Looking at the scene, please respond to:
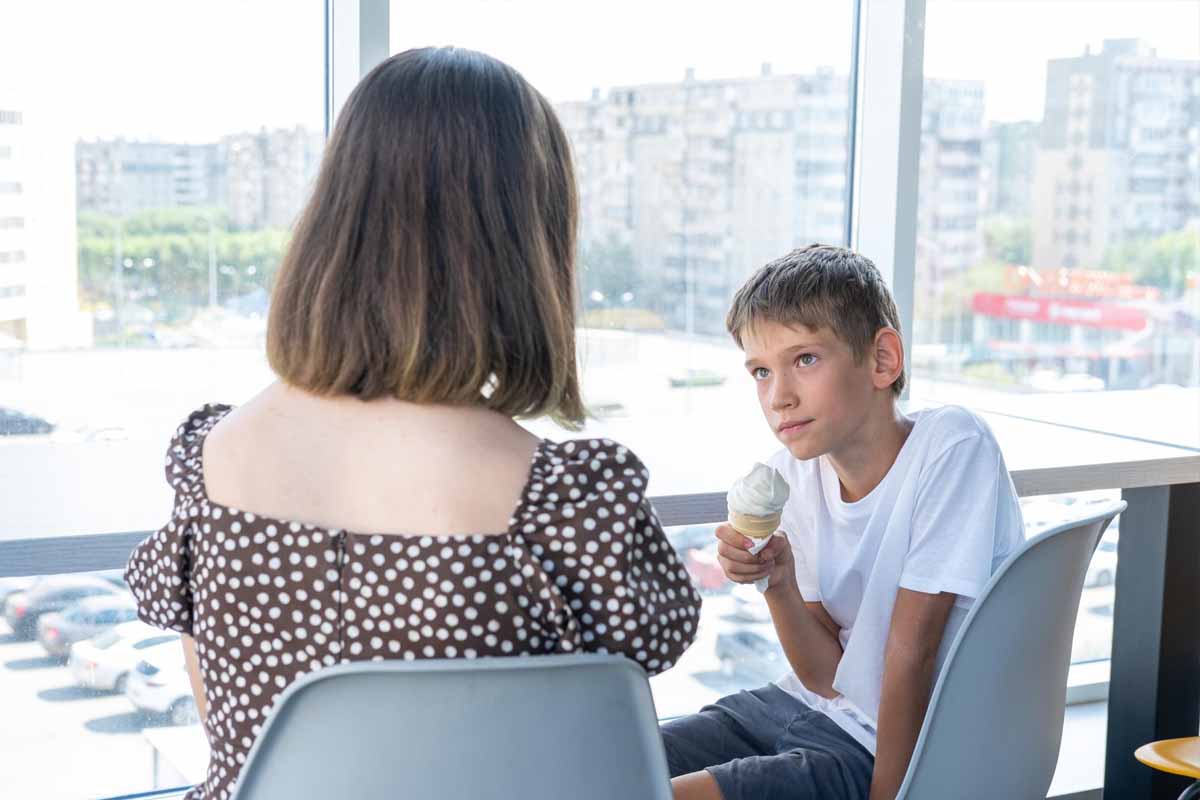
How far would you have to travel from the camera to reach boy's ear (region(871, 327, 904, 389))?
1.60 metres

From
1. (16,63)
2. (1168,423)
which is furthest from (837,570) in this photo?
(16,63)

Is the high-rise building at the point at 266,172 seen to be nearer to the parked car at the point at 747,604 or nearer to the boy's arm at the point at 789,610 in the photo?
the boy's arm at the point at 789,610

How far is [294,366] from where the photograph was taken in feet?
3.32

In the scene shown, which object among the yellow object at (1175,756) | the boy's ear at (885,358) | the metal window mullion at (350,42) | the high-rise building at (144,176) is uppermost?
the metal window mullion at (350,42)

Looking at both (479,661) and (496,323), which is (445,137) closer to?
(496,323)

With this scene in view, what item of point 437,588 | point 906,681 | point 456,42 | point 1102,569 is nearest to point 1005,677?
point 906,681

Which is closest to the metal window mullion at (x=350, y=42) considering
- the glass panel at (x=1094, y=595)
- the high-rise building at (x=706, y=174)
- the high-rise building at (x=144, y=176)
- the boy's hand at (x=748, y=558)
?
the high-rise building at (x=144, y=176)

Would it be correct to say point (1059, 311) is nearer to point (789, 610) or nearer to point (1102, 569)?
point (1102, 569)

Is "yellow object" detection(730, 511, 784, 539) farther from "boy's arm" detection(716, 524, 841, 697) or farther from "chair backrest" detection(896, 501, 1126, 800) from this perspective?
"chair backrest" detection(896, 501, 1126, 800)

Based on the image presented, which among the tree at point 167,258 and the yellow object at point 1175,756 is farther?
the tree at point 167,258

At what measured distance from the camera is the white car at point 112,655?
2.01m

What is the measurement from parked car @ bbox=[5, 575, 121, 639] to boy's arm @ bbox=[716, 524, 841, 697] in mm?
1056

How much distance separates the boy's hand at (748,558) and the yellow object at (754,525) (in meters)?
0.02

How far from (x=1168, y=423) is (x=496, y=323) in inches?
70.3
